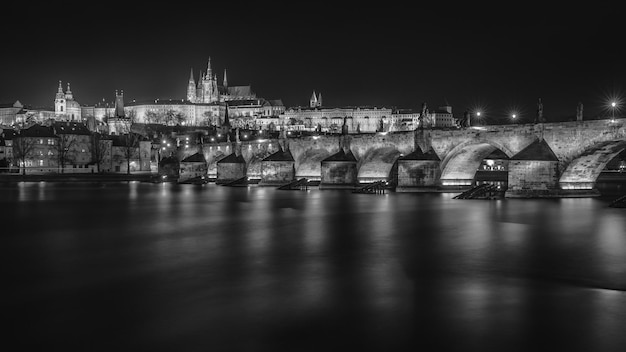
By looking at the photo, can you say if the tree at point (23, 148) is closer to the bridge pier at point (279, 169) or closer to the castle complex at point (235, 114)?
the bridge pier at point (279, 169)

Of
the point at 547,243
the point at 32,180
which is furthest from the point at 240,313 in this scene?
the point at 32,180

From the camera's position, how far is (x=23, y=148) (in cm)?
7438

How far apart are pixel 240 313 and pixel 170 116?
535 feet

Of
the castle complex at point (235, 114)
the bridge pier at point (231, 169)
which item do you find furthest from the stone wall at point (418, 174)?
the castle complex at point (235, 114)

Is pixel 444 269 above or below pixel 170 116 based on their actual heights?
below

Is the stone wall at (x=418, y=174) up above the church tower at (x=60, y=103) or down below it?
below

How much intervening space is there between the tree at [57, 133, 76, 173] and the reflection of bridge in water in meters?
33.5

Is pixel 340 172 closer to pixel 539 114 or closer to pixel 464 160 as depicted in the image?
pixel 464 160

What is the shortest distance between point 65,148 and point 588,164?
7189cm

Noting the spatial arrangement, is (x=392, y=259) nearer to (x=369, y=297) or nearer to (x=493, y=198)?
(x=369, y=297)

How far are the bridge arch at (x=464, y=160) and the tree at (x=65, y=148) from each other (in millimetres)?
57675

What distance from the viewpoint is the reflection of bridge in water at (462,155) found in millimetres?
30016

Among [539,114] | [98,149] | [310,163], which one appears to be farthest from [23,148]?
[539,114]

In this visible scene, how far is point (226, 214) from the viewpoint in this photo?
25.9m
